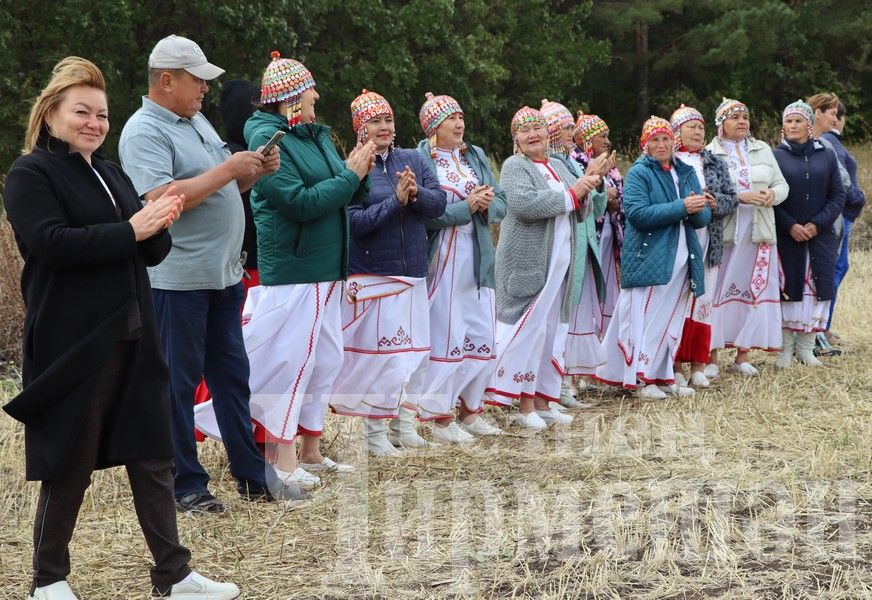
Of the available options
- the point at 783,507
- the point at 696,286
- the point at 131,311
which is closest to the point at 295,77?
the point at 131,311

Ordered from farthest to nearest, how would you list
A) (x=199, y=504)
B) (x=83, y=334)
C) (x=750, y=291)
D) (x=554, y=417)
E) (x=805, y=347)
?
(x=805, y=347), (x=750, y=291), (x=554, y=417), (x=199, y=504), (x=83, y=334)

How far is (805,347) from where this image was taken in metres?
9.61

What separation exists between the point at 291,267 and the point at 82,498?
196cm

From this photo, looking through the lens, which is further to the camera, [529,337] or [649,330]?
[649,330]

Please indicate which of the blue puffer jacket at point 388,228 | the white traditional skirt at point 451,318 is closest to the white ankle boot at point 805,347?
the white traditional skirt at point 451,318

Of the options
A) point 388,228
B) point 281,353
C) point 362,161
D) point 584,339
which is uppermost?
point 362,161

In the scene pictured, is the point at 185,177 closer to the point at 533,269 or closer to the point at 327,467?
the point at 327,467

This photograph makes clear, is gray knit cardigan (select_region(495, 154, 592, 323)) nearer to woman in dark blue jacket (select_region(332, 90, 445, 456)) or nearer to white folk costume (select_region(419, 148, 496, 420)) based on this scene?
white folk costume (select_region(419, 148, 496, 420))

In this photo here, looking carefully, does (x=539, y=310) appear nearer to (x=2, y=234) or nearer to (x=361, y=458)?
(x=361, y=458)

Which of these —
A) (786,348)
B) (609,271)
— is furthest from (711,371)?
(609,271)

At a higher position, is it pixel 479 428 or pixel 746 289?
pixel 746 289

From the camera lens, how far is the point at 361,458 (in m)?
6.55

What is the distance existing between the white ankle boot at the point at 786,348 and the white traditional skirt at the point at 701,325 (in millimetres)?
1028

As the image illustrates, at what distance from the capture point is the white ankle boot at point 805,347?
957 centimetres
